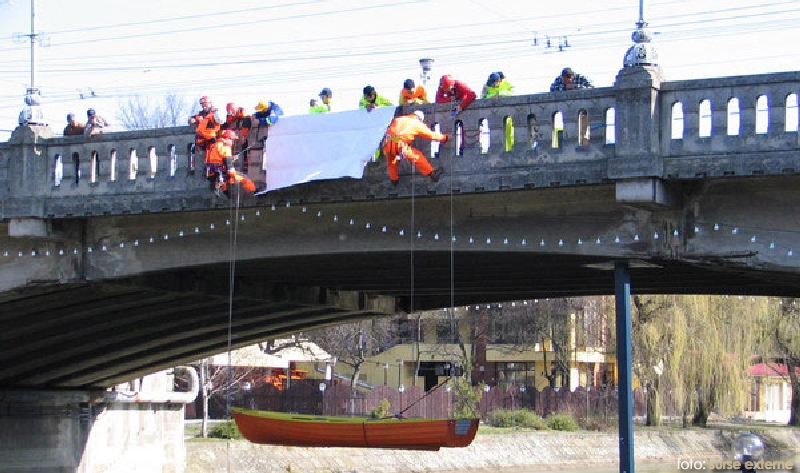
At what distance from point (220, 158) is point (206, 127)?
83cm

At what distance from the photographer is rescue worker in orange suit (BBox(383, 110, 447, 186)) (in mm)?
21578

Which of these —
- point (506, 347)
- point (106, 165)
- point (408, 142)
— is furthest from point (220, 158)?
point (506, 347)

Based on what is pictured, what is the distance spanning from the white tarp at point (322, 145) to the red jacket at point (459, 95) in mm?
973

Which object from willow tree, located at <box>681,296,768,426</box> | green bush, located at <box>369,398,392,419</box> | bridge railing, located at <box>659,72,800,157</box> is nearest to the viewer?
bridge railing, located at <box>659,72,800,157</box>

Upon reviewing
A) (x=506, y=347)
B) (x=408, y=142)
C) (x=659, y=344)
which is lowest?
(x=506, y=347)

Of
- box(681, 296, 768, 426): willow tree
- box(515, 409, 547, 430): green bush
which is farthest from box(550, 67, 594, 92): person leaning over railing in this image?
box(515, 409, 547, 430): green bush

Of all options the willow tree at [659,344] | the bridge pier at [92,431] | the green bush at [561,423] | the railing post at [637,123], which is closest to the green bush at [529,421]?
the green bush at [561,423]

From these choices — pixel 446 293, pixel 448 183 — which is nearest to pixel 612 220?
pixel 448 183

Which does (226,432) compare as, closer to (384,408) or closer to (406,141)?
(384,408)

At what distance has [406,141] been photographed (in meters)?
21.8

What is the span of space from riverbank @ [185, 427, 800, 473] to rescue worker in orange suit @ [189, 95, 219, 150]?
20.0 m

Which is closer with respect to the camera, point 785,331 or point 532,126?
point 532,126

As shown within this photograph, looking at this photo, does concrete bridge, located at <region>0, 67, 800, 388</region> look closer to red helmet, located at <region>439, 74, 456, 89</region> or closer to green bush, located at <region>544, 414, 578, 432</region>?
red helmet, located at <region>439, 74, 456, 89</region>

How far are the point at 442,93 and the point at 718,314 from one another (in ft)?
118
